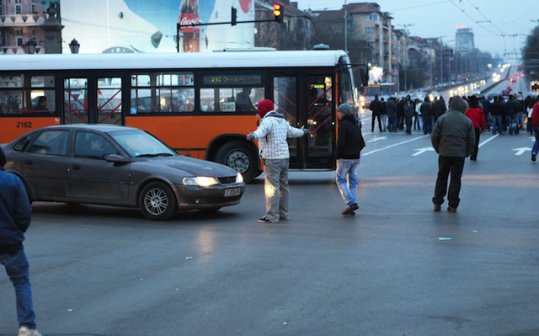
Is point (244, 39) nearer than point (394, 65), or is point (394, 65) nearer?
point (244, 39)

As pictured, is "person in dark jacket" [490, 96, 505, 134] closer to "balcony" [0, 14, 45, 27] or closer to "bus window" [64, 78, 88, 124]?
"bus window" [64, 78, 88, 124]

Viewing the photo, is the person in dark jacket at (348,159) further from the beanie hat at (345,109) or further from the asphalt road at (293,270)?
the asphalt road at (293,270)

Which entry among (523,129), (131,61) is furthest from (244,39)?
(131,61)

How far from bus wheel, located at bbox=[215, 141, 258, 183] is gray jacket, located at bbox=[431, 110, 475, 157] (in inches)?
235

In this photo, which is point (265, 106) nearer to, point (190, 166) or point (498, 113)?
point (190, 166)

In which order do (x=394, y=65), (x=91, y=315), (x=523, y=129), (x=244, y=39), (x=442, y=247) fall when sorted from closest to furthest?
(x=91, y=315), (x=442, y=247), (x=523, y=129), (x=244, y=39), (x=394, y=65)

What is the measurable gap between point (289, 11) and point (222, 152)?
101411 mm

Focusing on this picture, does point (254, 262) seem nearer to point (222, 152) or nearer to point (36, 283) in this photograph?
point (36, 283)

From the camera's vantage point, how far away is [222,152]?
19531mm

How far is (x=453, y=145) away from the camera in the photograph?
553 inches

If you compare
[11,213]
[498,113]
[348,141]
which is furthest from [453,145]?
[498,113]

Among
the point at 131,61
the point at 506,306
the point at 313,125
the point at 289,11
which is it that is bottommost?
the point at 506,306

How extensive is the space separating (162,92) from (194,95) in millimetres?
731

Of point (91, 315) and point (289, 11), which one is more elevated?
point (289, 11)
